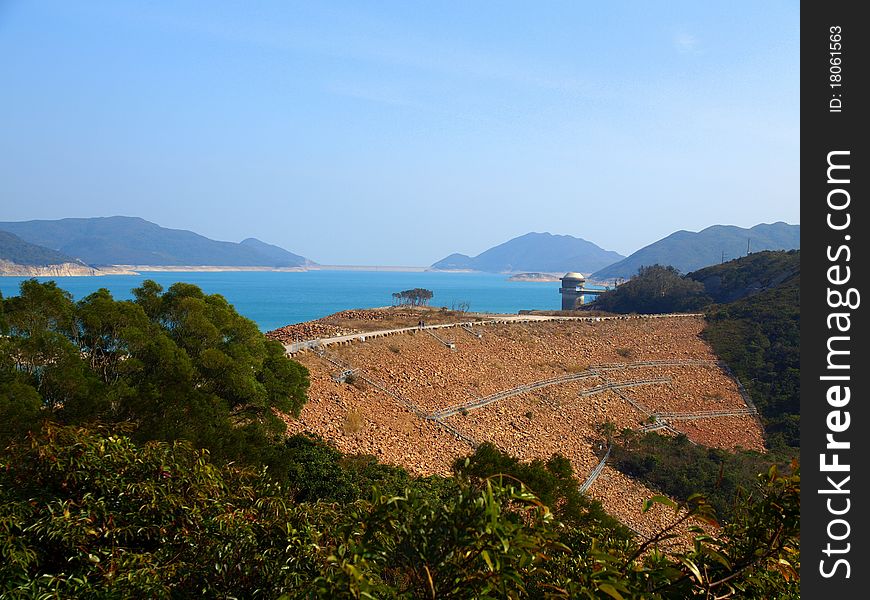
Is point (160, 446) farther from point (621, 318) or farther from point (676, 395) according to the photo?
point (621, 318)

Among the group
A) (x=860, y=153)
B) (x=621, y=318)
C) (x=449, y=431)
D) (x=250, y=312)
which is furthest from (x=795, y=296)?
(x=250, y=312)

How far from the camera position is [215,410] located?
12281mm

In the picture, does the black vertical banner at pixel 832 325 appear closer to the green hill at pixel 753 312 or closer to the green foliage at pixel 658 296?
the green hill at pixel 753 312

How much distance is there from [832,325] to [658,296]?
56944mm

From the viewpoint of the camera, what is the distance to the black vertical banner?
2.59 meters

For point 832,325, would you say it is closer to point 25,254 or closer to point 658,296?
point 658,296

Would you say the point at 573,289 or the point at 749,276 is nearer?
the point at 749,276

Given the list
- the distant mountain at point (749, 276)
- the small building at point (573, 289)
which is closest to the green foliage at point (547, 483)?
the distant mountain at point (749, 276)

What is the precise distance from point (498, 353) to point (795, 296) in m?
23.2

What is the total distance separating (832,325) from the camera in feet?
8.98

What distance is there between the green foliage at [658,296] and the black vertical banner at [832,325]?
53175 millimetres

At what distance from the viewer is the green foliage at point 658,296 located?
5478 centimetres

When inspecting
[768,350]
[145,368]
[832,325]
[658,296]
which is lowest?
[768,350]

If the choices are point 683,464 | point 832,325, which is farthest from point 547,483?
point 683,464
